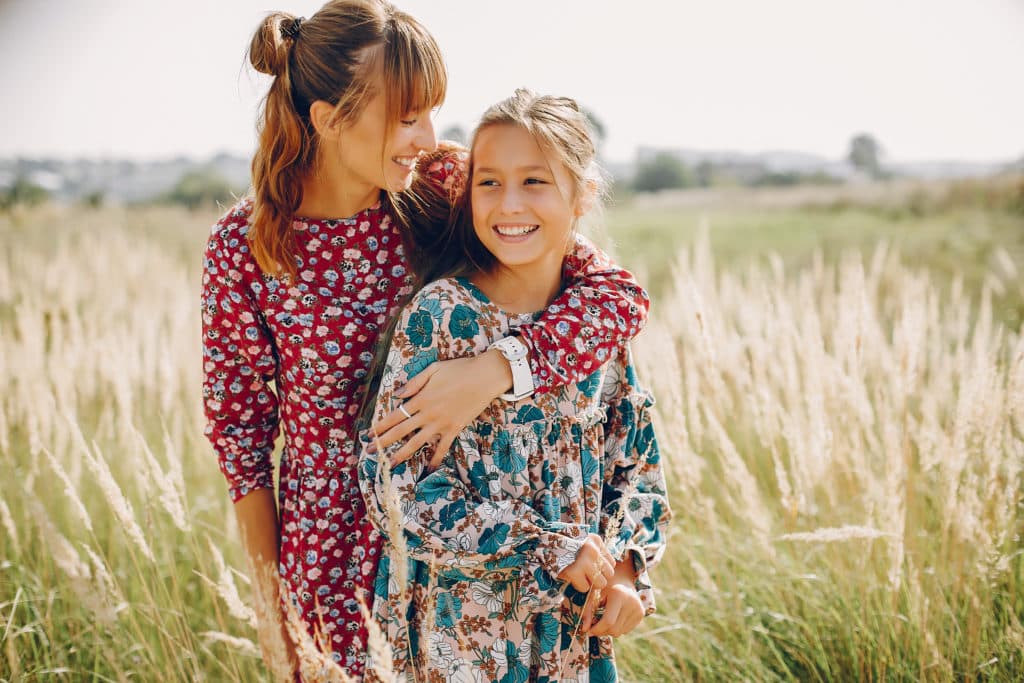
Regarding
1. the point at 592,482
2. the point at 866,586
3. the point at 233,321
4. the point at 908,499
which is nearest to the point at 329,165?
the point at 233,321

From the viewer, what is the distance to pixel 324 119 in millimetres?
1480

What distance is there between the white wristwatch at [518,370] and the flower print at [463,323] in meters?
0.08

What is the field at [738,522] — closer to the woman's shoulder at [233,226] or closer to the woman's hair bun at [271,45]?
the woman's shoulder at [233,226]

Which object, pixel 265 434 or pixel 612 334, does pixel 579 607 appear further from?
pixel 265 434

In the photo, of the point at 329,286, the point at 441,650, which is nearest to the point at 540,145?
the point at 329,286

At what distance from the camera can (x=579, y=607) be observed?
1.42 metres

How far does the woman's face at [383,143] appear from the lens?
57.4 inches

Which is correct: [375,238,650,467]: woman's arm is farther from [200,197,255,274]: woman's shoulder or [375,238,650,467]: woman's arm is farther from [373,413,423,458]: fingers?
[200,197,255,274]: woman's shoulder

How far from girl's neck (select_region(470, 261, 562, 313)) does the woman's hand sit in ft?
0.66

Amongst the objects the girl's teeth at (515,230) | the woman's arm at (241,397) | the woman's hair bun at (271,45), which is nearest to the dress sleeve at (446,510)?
the girl's teeth at (515,230)

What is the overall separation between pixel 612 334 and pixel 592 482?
303mm

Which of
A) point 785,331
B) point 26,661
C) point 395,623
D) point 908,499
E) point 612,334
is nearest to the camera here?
point 395,623

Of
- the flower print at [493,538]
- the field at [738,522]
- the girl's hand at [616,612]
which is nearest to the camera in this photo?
the flower print at [493,538]

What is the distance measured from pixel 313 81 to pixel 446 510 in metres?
0.90
